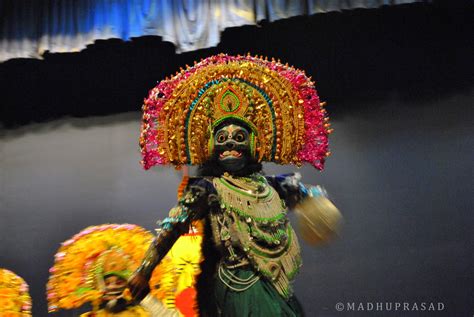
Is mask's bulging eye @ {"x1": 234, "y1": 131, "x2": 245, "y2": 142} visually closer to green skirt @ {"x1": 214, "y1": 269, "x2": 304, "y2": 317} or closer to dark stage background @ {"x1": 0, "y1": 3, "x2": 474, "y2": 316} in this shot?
green skirt @ {"x1": 214, "y1": 269, "x2": 304, "y2": 317}

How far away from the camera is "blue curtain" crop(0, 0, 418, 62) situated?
2803mm

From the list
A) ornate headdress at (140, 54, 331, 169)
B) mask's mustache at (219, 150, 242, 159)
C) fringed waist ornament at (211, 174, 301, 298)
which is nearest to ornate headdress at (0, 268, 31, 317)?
ornate headdress at (140, 54, 331, 169)

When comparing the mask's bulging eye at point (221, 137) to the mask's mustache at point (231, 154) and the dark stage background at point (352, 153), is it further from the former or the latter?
the dark stage background at point (352, 153)

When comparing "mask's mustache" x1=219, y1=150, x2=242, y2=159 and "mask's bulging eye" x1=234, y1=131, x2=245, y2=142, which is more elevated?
"mask's bulging eye" x1=234, y1=131, x2=245, y2=142

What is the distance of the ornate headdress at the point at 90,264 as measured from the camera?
1.85 m

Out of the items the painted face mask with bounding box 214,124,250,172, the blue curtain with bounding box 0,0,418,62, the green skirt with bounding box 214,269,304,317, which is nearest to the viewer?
the green skirt with bounding box 214,269,304,317

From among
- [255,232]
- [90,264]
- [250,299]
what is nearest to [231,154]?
[255,232]

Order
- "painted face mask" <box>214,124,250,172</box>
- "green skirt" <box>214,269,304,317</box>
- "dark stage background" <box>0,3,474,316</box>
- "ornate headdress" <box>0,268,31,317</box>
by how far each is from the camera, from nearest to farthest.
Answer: "green skirt" <box>214,269,304,317</box> < "painted face mask" <box>214,124,250,172</box> < "ornate headdress" <box>0,268,31,317</box> < "dark stage background" <box>0,3,474,316</box>

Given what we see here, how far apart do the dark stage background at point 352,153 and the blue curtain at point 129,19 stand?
16 cm

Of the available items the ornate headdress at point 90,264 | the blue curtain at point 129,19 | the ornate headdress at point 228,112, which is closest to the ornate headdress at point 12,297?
the ornate headdress at point 90,264

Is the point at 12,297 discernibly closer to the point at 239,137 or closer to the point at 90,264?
the point at 90,264

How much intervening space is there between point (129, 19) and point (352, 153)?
54.9 inches

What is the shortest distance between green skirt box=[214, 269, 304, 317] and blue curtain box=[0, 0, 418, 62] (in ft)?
4.61

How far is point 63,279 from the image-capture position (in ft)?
6.12
